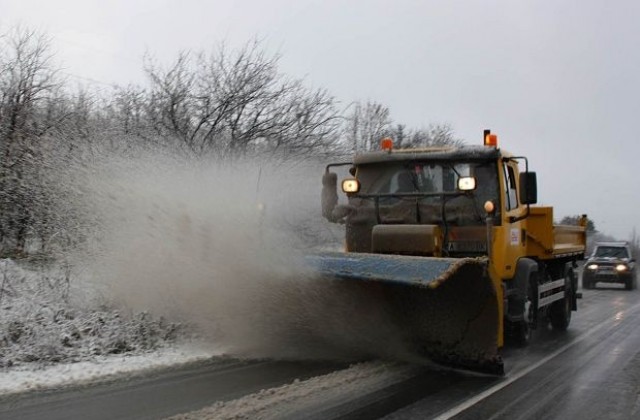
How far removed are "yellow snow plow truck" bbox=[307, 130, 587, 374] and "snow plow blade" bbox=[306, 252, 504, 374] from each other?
12 mm

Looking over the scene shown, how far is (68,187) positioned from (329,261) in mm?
4836

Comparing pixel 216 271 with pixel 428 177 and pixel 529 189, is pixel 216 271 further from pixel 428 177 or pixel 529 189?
pixel 529 189

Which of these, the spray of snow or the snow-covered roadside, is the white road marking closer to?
the spray of snow

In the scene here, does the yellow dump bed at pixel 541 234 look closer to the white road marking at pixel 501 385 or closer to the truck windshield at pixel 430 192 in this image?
the white road marking at pixel 501 385

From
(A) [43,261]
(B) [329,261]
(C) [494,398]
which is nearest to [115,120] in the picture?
(A) [43,261]

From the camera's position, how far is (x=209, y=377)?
6.77 meters

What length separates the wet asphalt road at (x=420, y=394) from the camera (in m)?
5.52

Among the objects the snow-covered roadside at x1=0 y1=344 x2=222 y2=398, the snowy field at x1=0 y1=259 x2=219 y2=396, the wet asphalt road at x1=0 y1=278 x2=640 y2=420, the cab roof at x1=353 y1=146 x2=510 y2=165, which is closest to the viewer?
the wet asphalt road at x1=0 y1=278 x2=640 y2=420

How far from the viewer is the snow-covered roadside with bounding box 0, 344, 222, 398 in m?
6.34

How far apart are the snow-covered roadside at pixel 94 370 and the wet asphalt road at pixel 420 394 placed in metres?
0.33

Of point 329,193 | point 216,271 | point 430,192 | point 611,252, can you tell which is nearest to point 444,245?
point 430,192

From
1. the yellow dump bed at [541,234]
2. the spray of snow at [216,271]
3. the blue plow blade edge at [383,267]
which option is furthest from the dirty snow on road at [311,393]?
the yellow dump bed at [541,234]

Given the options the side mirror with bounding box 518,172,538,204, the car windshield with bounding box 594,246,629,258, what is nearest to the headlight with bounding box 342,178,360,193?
the side mirror with bounding box 518,172,538,204

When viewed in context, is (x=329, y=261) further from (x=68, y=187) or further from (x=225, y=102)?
(x=225, y=102)
